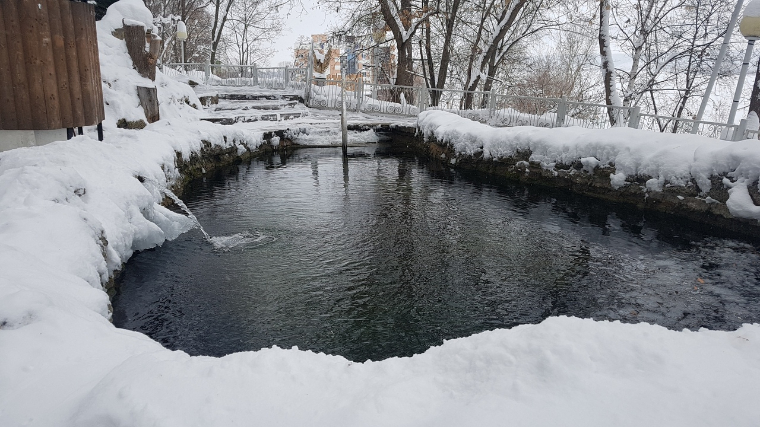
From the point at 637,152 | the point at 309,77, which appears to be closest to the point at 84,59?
the point at 637,152

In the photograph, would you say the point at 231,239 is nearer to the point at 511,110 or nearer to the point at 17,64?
the point at 17,64

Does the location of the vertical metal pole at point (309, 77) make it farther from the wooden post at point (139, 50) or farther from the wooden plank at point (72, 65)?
the wooden plank at point (72, 65)

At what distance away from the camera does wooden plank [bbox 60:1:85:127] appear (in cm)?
688

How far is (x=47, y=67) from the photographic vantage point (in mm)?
6711

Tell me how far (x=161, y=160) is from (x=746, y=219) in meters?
11.5

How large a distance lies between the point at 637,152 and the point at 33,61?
1187 centimetres

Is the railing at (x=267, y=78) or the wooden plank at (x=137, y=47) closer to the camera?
the wooden plank at (x=137, y=47)

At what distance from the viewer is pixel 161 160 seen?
9.03 meters

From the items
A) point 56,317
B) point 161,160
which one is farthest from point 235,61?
point 56,317

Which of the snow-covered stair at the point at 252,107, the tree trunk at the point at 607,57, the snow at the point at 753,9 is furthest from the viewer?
the tree trunk at the point at 607,57

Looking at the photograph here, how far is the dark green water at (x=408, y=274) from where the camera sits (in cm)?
495

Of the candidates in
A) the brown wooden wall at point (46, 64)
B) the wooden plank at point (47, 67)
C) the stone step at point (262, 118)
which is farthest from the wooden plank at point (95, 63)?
the stone step at point (262, 118)

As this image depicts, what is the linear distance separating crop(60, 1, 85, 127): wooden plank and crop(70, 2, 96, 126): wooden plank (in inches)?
Answer: 2.4

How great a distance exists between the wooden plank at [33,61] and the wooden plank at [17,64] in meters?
0.04
